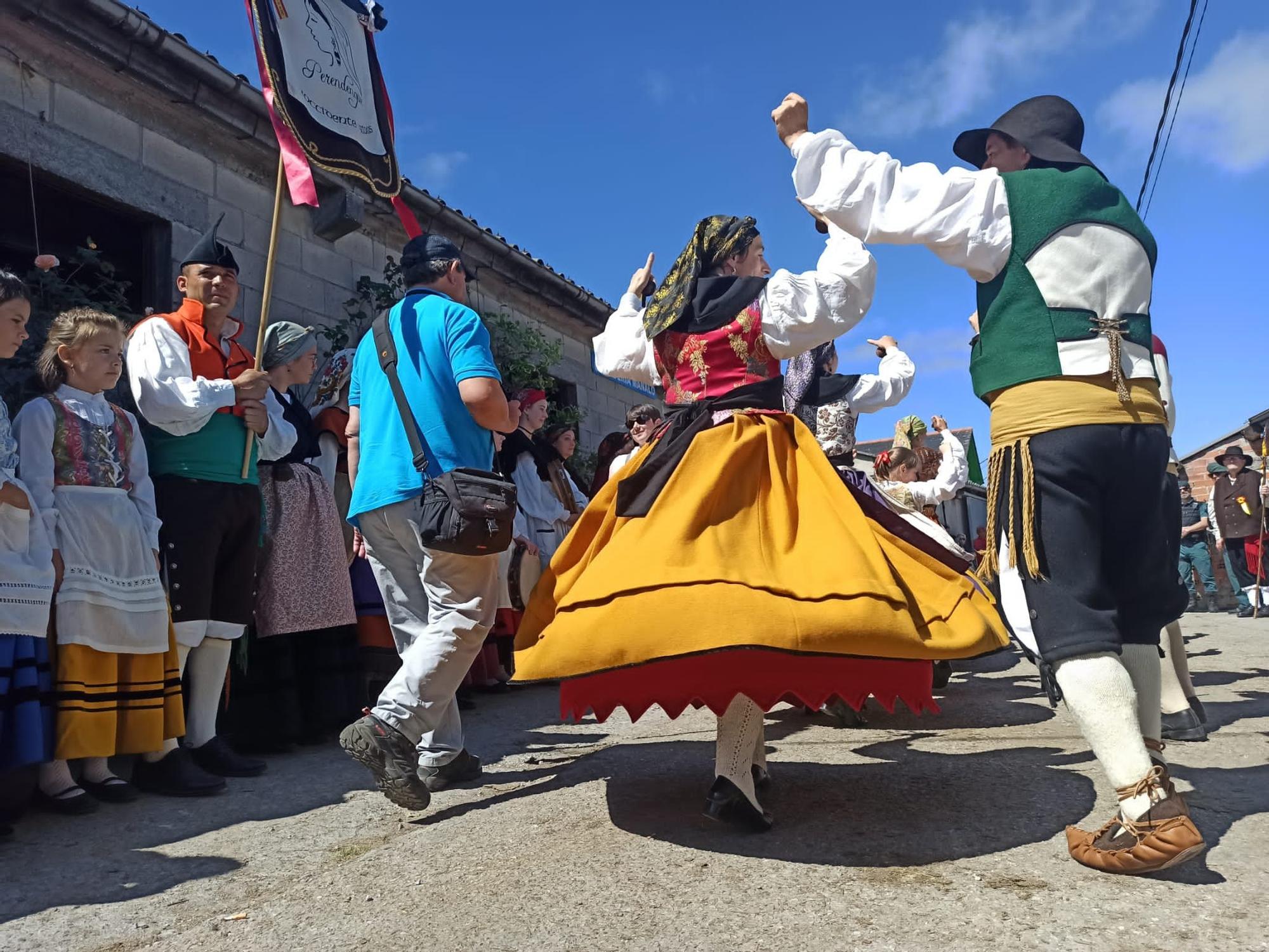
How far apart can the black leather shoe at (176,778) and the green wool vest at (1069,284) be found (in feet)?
9.31

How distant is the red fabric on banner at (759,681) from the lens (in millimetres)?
2271

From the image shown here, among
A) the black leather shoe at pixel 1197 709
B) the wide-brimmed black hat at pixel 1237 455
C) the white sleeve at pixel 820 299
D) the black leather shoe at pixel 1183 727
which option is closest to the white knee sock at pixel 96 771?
the white sleeve at pixel 820 299

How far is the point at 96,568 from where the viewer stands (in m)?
3.14

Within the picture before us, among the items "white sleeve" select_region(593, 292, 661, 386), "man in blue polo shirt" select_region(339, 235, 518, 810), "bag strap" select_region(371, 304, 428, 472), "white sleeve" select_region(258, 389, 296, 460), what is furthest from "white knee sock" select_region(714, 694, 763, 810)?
"white sleeve" select_region(258, 389, 296, 460)

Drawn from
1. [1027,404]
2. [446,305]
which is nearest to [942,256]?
[1027,404]

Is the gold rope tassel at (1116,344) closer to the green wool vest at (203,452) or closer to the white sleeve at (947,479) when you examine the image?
the green wool vest at (203,452)

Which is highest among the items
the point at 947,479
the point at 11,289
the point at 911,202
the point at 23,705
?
the point at 11,289

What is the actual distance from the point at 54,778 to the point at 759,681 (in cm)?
230

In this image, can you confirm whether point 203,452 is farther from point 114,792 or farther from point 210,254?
point 114,792

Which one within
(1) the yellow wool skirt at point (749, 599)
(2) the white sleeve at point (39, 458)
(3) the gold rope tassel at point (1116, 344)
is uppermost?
(2) the white sleeve at point (39, 458)

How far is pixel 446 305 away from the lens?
10.4 ft

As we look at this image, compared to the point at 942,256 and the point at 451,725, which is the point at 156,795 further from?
the point at 942,256

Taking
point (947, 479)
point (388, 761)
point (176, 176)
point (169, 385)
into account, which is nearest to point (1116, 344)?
point (388, 761)

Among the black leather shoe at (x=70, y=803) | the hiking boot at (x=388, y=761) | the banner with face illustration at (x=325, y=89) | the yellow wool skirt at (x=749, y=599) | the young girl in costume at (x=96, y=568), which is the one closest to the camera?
the yellow wool skirt at (x=749, y=599)
